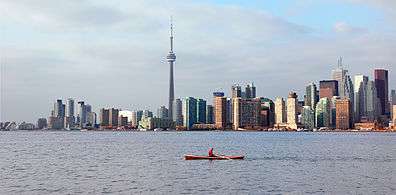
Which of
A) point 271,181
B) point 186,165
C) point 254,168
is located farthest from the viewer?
point 186,165

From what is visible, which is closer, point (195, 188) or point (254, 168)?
point (195, 188)

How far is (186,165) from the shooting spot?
88125mm

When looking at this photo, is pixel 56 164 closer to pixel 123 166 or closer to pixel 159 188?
pixel 123 166

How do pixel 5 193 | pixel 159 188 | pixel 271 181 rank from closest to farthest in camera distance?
1. pixel 5 193
2. pixel 159 188
3. pixel 271 181

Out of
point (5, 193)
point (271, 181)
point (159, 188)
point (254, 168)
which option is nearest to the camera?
point (5, 193)

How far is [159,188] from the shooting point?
59.2m

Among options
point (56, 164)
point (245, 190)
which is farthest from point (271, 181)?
point (56, 164)

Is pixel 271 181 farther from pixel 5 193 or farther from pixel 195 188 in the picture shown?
pixel 5 193

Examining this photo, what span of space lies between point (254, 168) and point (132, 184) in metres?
25.5

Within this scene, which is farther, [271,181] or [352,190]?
[271,181]

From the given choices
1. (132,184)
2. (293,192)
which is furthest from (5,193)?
(293,192)

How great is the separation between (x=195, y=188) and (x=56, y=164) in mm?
37315

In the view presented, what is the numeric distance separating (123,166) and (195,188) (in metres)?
27.1

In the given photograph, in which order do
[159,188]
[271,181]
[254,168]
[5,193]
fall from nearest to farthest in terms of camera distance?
1. [5,193]
2. [159,188]
3. [271,181]
4. [254,168]
